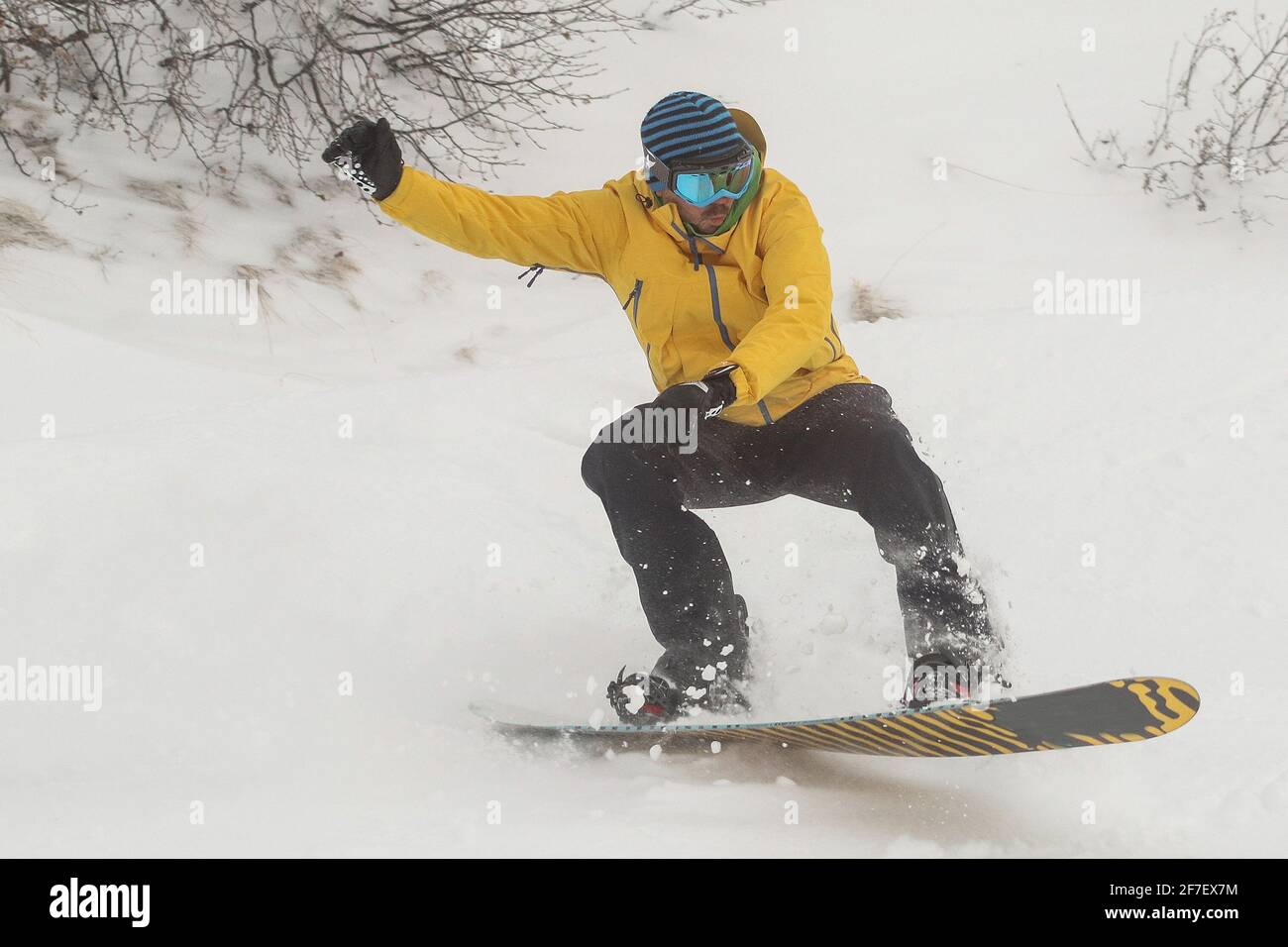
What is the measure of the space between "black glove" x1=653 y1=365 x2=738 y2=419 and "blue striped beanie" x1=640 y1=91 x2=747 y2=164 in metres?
0.52

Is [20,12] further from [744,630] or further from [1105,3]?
[1105,3]

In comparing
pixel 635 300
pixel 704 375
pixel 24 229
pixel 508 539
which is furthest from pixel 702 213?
pixel 24 229

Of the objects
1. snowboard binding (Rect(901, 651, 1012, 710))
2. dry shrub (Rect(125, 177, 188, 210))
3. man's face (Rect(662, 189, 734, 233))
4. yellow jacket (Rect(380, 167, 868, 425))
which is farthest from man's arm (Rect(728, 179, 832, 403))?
dry shrub (Rect(125, 177, 188, 210))

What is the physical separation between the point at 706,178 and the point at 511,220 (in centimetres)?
52

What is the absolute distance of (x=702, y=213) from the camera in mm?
2781

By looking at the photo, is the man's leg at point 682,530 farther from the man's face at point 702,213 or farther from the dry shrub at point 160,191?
the dry shrub at point 160,191

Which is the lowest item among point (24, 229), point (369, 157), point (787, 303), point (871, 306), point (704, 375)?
point (704, 375)

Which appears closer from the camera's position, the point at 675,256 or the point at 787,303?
the point at 787,303

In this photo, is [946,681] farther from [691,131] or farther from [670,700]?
[691,131]

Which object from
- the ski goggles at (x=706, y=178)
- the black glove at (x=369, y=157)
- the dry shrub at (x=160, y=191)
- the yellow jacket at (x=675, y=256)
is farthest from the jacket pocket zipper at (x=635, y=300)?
the dry shrub at (x=160, y=191)

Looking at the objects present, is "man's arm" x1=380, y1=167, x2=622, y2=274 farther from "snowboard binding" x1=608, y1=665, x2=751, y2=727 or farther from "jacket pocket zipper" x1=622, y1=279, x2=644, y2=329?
"snowboard binding" x1=608, y1=665, x2=751, y2=727

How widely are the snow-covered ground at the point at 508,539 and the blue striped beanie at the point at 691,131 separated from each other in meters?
1.30

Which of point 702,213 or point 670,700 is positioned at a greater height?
point 702,213

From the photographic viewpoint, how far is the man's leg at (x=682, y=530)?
9.19 feet
